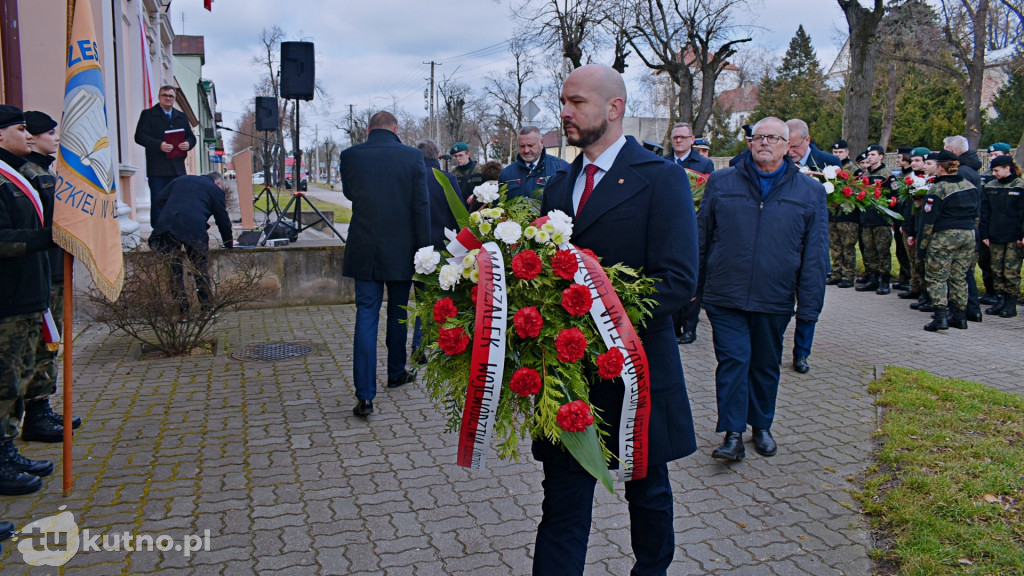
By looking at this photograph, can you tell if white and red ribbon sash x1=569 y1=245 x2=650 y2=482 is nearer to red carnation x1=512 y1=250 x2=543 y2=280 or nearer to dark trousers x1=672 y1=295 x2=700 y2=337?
red carnation x1=512 y1=250 x2=543 y2=280

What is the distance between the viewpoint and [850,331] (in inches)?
371

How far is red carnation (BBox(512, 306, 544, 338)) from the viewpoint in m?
2.41

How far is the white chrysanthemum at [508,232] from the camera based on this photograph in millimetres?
2516

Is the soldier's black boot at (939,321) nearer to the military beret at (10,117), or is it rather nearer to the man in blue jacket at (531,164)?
the man in blue jacket at (531,164)

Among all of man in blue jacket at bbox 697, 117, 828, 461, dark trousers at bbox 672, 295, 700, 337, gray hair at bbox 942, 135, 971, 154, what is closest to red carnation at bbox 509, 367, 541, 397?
man in blue jacket at bbox 697, 117, 828, 461

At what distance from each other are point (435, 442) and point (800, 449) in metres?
2.50

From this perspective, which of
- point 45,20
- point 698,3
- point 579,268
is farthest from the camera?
point 698,3

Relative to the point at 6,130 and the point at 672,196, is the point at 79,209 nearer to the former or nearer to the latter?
the point at 6,130

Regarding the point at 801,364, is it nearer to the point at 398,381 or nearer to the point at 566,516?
the point at 398,381

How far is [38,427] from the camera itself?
16.9 ft

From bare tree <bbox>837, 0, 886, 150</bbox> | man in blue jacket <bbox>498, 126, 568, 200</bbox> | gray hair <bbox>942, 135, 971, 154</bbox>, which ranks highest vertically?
bare tree <bbox>837, 0, 886, 150</bbox>

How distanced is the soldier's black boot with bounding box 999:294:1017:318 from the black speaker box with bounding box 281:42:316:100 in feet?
33.5

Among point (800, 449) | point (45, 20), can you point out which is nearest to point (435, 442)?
point (800, 449)

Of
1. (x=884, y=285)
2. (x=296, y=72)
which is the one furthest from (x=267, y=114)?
(x=884, y=285)
